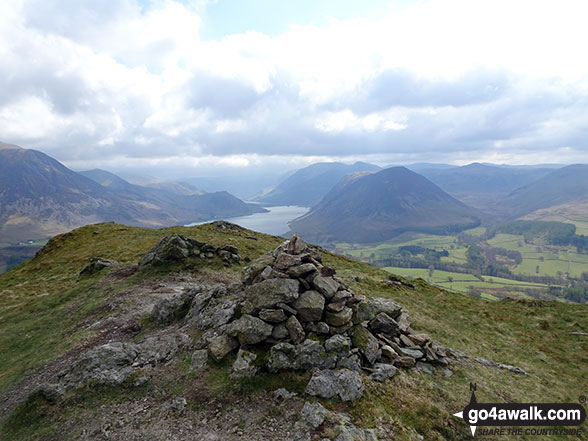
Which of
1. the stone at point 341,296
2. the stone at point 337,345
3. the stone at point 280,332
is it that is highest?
the stone at point 341,296

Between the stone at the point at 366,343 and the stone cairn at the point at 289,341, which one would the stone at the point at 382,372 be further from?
the stone at the point at 366,343

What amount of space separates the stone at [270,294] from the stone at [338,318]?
234cm

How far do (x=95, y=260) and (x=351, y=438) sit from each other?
4252cm

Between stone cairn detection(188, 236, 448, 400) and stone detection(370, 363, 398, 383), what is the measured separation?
5 cm

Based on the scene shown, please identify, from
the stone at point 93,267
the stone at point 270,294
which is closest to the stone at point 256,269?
the stone at point 270,294

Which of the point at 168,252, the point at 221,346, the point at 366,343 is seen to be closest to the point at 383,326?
the point at 366,343

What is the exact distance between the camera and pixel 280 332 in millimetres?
16344

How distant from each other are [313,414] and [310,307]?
5.43 meters

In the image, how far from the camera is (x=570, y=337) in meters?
28.6

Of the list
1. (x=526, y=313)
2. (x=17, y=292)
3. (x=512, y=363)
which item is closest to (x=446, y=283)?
(x=526, y=313)

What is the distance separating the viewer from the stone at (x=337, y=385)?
1379 centimetres

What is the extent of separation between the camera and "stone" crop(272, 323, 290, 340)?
16.2 m

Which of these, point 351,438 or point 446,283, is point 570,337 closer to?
point 351,438

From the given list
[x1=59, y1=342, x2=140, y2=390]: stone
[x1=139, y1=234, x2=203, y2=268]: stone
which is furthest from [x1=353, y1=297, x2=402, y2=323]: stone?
[x1=139, y1=234, x2=203, y2=268]: stone
